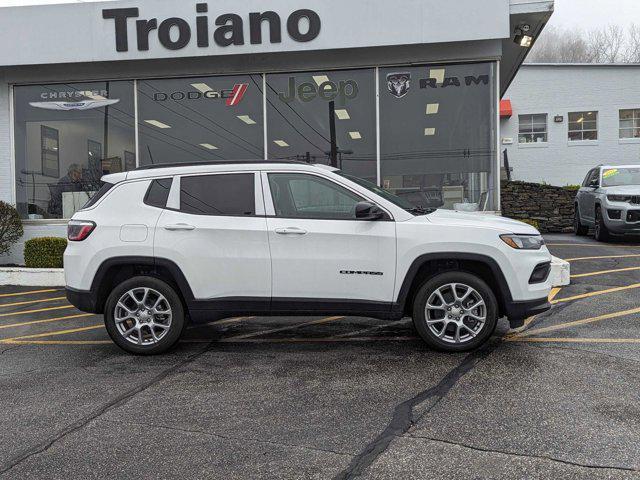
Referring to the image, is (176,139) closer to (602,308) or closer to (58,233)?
(58,233)

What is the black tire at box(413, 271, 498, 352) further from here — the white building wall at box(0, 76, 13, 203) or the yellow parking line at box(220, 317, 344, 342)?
the white building wall at box(0, 76, 13, 203)

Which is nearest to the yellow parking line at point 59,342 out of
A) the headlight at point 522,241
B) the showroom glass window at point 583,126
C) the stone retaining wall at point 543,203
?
the headlight at point 522,241

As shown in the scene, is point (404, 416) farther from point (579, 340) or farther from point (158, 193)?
point (158, 193)

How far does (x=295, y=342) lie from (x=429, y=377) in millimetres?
1765

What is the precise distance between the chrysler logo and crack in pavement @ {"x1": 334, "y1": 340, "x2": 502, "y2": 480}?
31.0 feet

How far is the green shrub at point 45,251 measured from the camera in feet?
35.0

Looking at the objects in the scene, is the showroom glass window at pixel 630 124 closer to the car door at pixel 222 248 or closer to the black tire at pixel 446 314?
the black tire at pixel 446 314

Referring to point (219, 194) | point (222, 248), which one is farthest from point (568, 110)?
point (222, 248)

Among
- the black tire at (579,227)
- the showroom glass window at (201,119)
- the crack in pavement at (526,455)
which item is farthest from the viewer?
the black tire at (579,227)

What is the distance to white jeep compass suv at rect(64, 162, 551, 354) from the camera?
5.27 m

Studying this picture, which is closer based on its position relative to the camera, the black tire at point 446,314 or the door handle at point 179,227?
the black tire at point 446,314

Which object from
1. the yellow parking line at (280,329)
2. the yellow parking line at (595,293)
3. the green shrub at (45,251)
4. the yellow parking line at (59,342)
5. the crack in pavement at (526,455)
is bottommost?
the crack in pavement at (526,455)

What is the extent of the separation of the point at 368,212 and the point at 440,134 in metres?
6.45

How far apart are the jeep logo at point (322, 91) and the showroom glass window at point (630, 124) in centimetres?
1734
